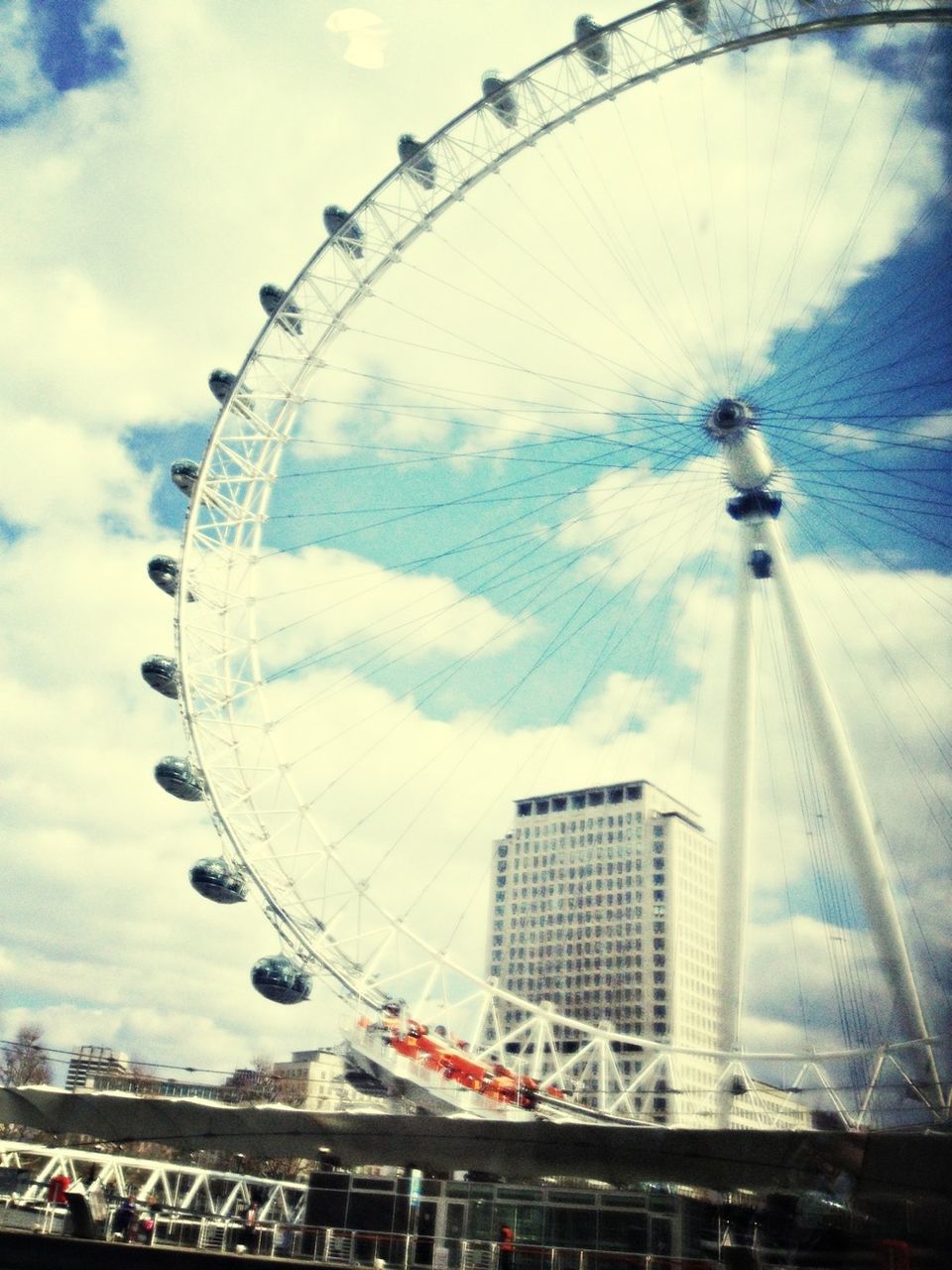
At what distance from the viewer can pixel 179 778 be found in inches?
766

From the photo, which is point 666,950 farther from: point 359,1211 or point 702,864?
point 359,1211

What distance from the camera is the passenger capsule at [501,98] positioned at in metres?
17.8

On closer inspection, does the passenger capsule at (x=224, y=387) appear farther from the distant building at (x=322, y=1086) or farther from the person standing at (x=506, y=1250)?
the person standing at (x=506, y=1250)

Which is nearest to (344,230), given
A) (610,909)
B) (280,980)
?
(280,980)

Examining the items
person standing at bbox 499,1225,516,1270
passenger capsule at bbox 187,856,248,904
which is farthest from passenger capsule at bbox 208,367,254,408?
person standing at bbox 499,1225,516,1270

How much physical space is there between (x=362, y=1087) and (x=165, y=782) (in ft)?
21.8

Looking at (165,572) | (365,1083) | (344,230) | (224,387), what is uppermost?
(344,230)

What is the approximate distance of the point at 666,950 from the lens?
75.8 ft

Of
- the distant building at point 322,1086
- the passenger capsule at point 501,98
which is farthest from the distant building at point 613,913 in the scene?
the passenger capsule at point 501,98

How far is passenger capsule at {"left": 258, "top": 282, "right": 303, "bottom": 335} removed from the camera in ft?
65.8

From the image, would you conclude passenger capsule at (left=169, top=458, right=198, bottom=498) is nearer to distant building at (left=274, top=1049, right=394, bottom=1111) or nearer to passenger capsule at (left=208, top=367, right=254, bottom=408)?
passenger capsule at (left=208, top=367, right=254, bottom=408)

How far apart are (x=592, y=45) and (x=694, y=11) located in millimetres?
1744

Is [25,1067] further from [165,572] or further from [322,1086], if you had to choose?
[165,572]

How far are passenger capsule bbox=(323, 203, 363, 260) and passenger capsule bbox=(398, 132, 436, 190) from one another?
1.39 metres
